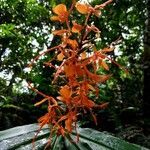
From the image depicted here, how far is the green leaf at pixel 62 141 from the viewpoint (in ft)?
5.31

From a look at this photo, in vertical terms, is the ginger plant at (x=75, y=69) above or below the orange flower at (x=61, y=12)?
below

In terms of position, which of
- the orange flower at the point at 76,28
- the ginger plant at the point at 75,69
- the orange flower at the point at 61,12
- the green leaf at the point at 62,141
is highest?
the orange flower at the point at 61,12

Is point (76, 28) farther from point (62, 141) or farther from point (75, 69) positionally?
point (62, 141)

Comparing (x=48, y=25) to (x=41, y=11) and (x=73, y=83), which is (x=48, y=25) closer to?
(x=41, y=11)

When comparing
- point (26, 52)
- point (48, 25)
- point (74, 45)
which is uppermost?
point (48, 25)

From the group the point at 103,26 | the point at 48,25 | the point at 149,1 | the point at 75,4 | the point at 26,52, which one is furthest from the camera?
the point at 48,25

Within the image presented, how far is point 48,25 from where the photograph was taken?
8719 mm

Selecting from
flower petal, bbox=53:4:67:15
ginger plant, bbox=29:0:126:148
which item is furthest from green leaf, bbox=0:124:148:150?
flower petal, bbox=53:4:67:15

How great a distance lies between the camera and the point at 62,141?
162 centimetres

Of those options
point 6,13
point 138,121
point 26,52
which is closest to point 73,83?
point 138,121

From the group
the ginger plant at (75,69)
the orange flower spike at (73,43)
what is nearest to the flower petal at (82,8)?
the ginger plant at (75,69)

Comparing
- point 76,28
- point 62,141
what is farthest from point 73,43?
point 62,141

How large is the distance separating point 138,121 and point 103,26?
7.01ft

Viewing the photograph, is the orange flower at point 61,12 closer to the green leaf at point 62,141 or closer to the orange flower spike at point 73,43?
the orange flower spike at point 73,43
